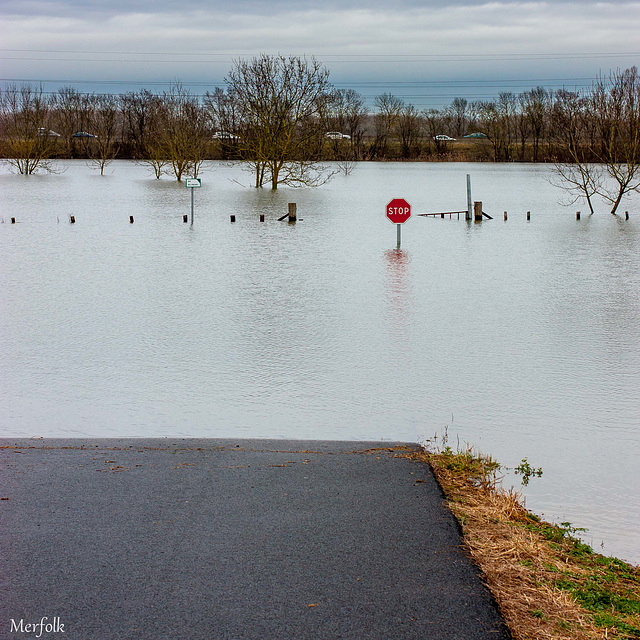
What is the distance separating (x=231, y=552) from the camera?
3719 mm

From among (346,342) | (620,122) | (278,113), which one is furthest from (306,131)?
(346,342)

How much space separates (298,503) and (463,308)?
30.1 feet

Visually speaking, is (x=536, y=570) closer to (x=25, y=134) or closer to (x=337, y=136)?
(x=25, y=134)

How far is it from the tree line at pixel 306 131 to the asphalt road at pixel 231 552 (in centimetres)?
2873

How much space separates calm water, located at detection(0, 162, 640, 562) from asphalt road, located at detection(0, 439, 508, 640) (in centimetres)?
146

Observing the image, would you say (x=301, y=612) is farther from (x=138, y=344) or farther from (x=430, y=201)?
(x=430, y=201)

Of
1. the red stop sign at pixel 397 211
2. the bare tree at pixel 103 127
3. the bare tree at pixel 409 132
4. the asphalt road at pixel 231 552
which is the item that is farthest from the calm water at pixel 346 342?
the bare tree at pixel 409 132

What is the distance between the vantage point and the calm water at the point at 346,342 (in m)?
6.89

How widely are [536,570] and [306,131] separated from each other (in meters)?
44.5

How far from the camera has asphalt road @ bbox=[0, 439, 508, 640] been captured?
122 inches

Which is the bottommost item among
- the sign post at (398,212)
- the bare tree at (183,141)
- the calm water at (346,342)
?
the calm water at (346,342)

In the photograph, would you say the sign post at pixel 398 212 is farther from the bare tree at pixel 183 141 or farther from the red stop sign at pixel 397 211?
the bare tree at pixel 183 141

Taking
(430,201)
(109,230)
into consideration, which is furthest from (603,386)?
(430,201)

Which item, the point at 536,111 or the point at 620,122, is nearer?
the point at 620,122
